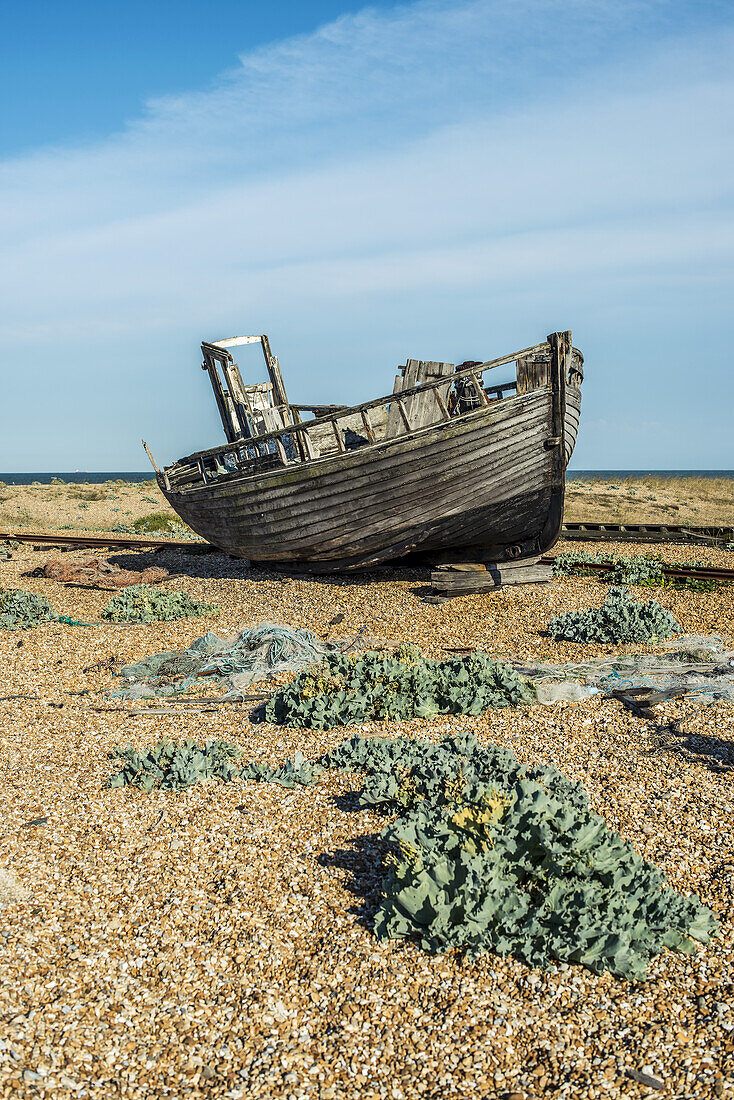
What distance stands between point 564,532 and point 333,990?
17.0m

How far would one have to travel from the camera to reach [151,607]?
12602mm

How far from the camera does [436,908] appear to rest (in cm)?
398

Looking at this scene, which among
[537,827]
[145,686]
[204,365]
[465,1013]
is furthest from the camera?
[204,365]

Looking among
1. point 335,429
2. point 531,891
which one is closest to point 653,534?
point 335,429

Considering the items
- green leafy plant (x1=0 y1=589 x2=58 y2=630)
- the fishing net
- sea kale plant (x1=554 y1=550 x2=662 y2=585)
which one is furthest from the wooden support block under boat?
green leafy plant (x1=0 y1=589 x2=58 y2=630)

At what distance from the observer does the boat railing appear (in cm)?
1198

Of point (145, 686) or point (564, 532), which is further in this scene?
point (564, 532)

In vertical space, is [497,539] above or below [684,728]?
above

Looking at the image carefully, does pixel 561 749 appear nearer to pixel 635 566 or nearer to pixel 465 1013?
pixel 465 1013

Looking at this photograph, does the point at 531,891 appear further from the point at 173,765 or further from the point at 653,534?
the point at 653,534

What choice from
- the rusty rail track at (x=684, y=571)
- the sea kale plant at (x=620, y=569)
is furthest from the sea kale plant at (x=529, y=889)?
the rusty rail track at (x=684, y=571)

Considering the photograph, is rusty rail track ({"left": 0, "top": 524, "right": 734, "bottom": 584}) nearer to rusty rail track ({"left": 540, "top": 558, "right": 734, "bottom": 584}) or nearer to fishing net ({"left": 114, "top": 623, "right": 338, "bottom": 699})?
rusty rail track ({"left": 540, "top": 558, "right": 734, "bottom": 584})

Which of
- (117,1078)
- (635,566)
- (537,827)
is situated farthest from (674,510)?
(117,1078)

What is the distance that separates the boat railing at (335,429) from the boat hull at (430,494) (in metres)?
0.37
